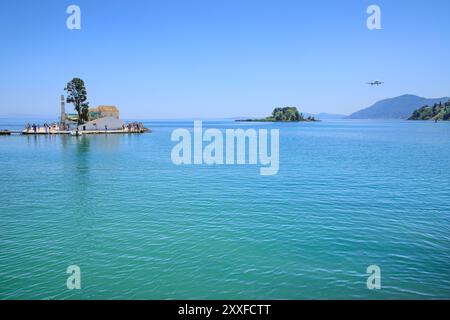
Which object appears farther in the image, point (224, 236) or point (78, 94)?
point (78, 94)

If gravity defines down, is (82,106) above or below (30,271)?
above

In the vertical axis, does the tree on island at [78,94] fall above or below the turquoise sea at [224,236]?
above

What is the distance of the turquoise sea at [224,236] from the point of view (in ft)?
51.4

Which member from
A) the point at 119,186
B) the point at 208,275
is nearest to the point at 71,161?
the point at 119,186

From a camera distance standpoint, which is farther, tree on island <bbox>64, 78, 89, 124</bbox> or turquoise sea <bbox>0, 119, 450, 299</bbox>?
tree on island <bbox>64, 78, 89, 124</bbox>

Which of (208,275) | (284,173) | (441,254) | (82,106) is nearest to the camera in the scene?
(208,275)

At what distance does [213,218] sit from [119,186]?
1552cm

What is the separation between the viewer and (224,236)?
21828mm

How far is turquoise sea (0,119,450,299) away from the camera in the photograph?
15672 mm

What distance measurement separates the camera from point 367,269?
56.3ft

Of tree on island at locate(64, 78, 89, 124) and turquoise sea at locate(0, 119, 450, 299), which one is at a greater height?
tree on island at locate(64, 78, 89, 124)

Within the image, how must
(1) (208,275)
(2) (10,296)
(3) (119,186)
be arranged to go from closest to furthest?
(2) (10,296)
(1) (208,275)
(3) (119,186)

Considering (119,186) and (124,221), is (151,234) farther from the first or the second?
(119,186)

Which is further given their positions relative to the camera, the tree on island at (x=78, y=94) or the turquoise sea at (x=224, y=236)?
the tree on island at (x=78, y=94)
